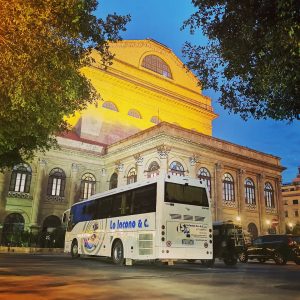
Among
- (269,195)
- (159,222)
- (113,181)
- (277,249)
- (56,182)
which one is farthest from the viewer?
→ (269,195)

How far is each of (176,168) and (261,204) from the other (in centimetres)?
1218

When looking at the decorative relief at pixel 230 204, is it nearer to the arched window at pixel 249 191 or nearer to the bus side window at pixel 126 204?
the arched window at pixel 249 191

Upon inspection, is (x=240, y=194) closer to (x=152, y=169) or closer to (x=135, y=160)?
(x=152, y=169)

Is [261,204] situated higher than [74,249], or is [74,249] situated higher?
[261,204]

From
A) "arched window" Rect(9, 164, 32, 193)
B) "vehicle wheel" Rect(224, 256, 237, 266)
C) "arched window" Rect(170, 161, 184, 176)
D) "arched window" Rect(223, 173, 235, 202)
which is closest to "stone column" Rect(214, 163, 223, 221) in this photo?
"arched window" Rect(223, 173, 235, 202)

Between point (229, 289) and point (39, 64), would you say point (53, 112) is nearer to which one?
point (39, 64)

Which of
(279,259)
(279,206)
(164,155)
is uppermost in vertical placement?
(164,155)

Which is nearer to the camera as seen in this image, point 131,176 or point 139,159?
point 139,159

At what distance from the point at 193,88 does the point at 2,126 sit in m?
40.9

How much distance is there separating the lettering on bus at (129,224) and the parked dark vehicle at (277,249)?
9.32 metres

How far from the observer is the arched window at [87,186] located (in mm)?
35981

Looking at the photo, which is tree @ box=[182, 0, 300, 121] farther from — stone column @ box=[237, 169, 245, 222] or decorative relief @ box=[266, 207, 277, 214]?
decorative relief @ box=[266, 207, 277, 214]

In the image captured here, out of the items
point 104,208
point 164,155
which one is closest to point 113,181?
point 164,155

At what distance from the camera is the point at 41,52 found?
31.3 ft
